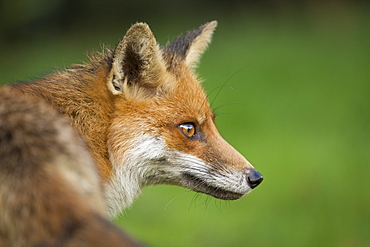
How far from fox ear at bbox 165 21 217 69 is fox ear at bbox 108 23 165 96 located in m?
0.70

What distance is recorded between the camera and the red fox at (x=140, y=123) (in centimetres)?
558

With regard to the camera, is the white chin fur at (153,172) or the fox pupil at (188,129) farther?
the fox pupil at (188,129)

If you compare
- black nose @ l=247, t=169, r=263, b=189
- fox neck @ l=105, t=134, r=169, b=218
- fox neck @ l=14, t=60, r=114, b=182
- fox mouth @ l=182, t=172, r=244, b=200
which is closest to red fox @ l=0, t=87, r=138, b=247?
fox neck @ l=14, t=60, r=114, b=182

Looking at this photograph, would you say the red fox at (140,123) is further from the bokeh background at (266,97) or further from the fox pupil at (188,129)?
the bokeh background at (266,97)

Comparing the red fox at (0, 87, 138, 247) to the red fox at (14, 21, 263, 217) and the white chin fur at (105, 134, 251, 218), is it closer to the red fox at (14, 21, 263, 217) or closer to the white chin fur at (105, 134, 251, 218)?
the red fox at (14, 21, 263, 217)

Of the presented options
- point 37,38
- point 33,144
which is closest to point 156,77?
point 33,144

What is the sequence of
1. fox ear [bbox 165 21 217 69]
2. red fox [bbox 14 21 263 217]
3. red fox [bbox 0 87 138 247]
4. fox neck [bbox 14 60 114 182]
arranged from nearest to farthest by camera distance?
red fox [bbox 0 87 138 247], fox neck [bbox 14 60 114 182], red fox [bbox 14 21 263 217], fox ear [bbox 165 21 217 69]

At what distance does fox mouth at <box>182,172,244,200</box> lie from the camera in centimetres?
592

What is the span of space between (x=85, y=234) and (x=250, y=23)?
20.4 meters

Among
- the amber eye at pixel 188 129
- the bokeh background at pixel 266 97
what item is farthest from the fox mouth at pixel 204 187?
the bokeh background at pixel 266 97

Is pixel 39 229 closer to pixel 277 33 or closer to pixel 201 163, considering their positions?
pixel 201 163

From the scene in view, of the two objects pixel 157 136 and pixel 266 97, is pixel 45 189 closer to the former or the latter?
pixel 157 136

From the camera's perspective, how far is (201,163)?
19.3ft

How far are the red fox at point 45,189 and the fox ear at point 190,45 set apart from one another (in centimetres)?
334
